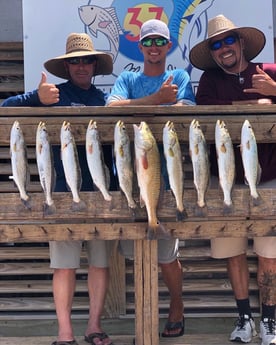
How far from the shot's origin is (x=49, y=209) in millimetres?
3154

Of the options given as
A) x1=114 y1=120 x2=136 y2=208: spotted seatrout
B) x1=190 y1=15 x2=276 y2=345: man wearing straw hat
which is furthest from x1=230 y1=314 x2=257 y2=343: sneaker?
x1=114 y1=120 x2=136 y2=208: spotted seatrout

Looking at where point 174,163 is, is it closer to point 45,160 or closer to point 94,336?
point 45,160

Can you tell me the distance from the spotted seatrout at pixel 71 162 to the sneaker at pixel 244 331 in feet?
4.39

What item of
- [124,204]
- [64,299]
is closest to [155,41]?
[124,204]

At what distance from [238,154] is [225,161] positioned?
18.0 inches

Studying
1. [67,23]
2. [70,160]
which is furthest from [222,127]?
[67,23]

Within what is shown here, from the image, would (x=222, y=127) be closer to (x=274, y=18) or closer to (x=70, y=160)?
(x=70, y=160)

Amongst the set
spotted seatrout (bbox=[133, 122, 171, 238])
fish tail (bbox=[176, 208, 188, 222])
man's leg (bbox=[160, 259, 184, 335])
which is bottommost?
man's leg (bbox=[160, 259, 184, 335])

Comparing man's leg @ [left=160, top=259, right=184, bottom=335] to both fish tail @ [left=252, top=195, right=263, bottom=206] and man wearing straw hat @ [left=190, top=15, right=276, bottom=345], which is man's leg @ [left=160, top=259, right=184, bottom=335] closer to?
man wearing straw hat @ [left=190, top=15, right=276, bottom=345]

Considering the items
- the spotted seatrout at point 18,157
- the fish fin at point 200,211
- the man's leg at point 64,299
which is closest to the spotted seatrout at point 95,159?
the spotted seatrout at point 18,157

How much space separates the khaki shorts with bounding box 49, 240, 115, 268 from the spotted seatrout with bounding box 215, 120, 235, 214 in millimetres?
857

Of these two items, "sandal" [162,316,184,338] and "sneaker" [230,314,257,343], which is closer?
"sneaker" [230,314,257,343]

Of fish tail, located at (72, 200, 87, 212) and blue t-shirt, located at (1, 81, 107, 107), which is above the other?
blue t-shirt, located at (1, 81, 107, 107)

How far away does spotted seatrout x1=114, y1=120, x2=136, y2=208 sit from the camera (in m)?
3.09
